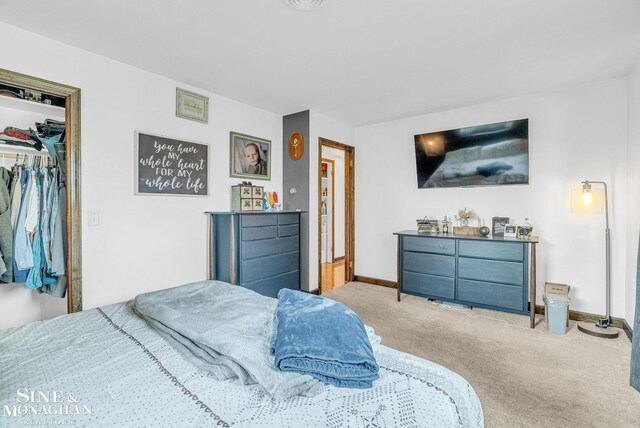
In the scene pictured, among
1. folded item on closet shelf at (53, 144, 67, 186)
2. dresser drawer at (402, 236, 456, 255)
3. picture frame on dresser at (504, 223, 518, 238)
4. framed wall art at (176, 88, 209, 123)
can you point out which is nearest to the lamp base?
picture frame on dresser at (504, 223, 518, 238)

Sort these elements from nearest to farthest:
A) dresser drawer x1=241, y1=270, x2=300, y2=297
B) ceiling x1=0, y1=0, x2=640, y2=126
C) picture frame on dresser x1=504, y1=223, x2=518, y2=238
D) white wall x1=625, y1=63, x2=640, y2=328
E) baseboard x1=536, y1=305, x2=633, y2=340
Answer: ceiling x1=0, y1=0, x2=640, y2=126, white wall x1=625, y1=63, x2=640, y2=328, baseboard x1=536, y1=305, x2=633, y2=340, dresser drawer x1=241, y1=270, x2=300, y2=297, picture frame on dresser x1=504, y1=223, x2=518, y2=238

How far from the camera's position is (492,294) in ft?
10.4

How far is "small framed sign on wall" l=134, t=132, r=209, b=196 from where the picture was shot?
273cm

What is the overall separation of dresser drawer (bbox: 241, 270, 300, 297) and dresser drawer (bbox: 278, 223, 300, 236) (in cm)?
48

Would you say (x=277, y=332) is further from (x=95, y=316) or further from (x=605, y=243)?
(x=605, y=243)

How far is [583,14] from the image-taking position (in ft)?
6.36

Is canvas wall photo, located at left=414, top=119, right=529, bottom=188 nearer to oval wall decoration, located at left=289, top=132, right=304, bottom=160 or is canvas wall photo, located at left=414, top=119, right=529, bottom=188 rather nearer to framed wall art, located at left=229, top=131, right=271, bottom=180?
oval wall decoration, located at left=289, top=132, right=304, bottom=160

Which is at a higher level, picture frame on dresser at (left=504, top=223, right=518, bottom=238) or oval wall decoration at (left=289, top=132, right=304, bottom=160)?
oval wall decoration at (left=289, top=132, right=304, bottom=160)

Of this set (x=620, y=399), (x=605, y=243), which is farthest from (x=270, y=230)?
(x=605, y=243)

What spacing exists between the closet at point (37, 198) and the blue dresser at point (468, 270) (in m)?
3.32

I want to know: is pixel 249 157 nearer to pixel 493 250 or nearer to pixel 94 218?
pixel 94 218

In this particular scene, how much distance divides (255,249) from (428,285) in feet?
6.81

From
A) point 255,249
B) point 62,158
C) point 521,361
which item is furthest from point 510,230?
point 62,158

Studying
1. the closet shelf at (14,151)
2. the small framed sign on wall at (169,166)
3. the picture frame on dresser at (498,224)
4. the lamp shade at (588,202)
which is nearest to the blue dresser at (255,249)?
the small framed sign on wall at (169,166)
